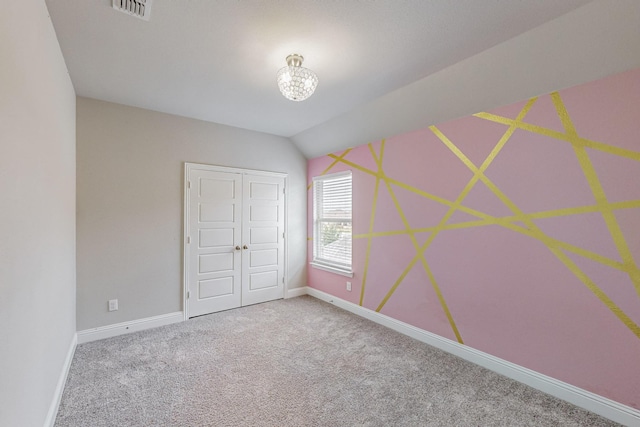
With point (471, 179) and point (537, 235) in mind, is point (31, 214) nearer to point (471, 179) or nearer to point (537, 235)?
point (471, 179)

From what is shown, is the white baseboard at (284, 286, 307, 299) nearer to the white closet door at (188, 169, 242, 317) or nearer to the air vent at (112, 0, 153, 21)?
the white closet door at (188, 169, 242, 317)

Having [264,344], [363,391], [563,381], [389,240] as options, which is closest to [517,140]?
[389,240]

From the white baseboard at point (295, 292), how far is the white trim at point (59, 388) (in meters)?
2.63

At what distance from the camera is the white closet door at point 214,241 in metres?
3.66

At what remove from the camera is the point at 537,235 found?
7.38ft

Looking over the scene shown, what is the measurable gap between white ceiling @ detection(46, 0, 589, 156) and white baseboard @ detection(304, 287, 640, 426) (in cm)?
261

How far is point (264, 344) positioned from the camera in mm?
2928

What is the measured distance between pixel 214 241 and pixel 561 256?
3766 millimetres

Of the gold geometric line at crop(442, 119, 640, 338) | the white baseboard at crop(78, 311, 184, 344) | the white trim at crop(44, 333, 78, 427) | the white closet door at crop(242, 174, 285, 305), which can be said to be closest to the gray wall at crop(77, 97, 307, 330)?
the white baseboard at crop(78, 311, 184, 344)

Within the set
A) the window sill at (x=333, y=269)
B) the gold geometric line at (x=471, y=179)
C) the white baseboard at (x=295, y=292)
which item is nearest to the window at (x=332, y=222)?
the window sill at (x=333, y=269)

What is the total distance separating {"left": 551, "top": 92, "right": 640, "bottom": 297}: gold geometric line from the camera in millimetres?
1861

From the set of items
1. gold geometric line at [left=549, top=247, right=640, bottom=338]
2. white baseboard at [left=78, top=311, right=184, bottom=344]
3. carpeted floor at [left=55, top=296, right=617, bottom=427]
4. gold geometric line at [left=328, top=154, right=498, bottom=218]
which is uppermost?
gold geometric line at [left=328, top=154, right=498, bottom=218]

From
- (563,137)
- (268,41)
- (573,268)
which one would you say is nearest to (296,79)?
(268,41)

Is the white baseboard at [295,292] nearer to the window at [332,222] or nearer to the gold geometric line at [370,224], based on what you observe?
the window at [332,222]
